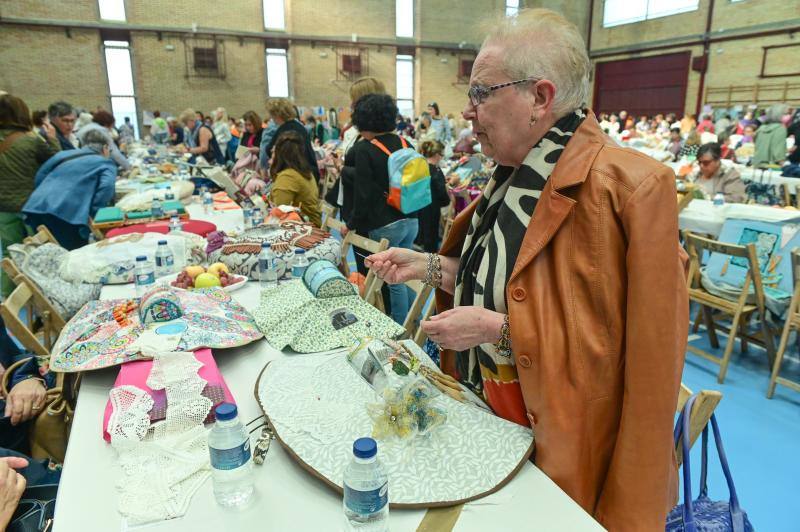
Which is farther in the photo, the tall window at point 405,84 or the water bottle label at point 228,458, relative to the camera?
the tall window at point 405,84

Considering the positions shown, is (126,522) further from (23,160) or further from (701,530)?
(23,160)

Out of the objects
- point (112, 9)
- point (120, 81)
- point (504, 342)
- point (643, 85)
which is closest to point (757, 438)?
point (504, 342)

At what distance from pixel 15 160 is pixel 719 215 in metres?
5.89

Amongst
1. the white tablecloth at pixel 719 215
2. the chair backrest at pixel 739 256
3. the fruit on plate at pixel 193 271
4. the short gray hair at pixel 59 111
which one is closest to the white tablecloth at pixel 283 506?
the fruit on plate at pixel 193 271

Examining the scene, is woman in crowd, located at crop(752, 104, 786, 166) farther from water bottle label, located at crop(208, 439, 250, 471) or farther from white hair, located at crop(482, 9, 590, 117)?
water bottle label, located at crop(208, 439, 250, 471)

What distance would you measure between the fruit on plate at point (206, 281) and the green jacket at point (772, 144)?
32.0 feet

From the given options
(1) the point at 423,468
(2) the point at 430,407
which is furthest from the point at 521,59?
(1) the point at 423,468

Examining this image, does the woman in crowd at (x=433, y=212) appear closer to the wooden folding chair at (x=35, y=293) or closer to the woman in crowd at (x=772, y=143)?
the wooden folding chair at (x=35, y=293)

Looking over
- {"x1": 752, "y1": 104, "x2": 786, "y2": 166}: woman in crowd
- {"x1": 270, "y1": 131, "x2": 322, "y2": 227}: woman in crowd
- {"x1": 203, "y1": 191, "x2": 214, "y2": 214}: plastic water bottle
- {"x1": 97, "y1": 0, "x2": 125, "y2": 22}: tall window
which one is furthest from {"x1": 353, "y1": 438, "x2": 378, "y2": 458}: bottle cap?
{"x1": 97, "y1": 0, "x2": 125, "y2": 22}: tall window

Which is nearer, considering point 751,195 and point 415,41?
point 751,195

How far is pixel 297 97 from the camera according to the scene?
17859mm

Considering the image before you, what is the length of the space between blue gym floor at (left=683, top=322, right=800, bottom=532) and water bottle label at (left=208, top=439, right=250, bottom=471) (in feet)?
7.14

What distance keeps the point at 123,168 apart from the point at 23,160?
2.95 metres

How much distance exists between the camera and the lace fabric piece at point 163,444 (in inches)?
43.7
